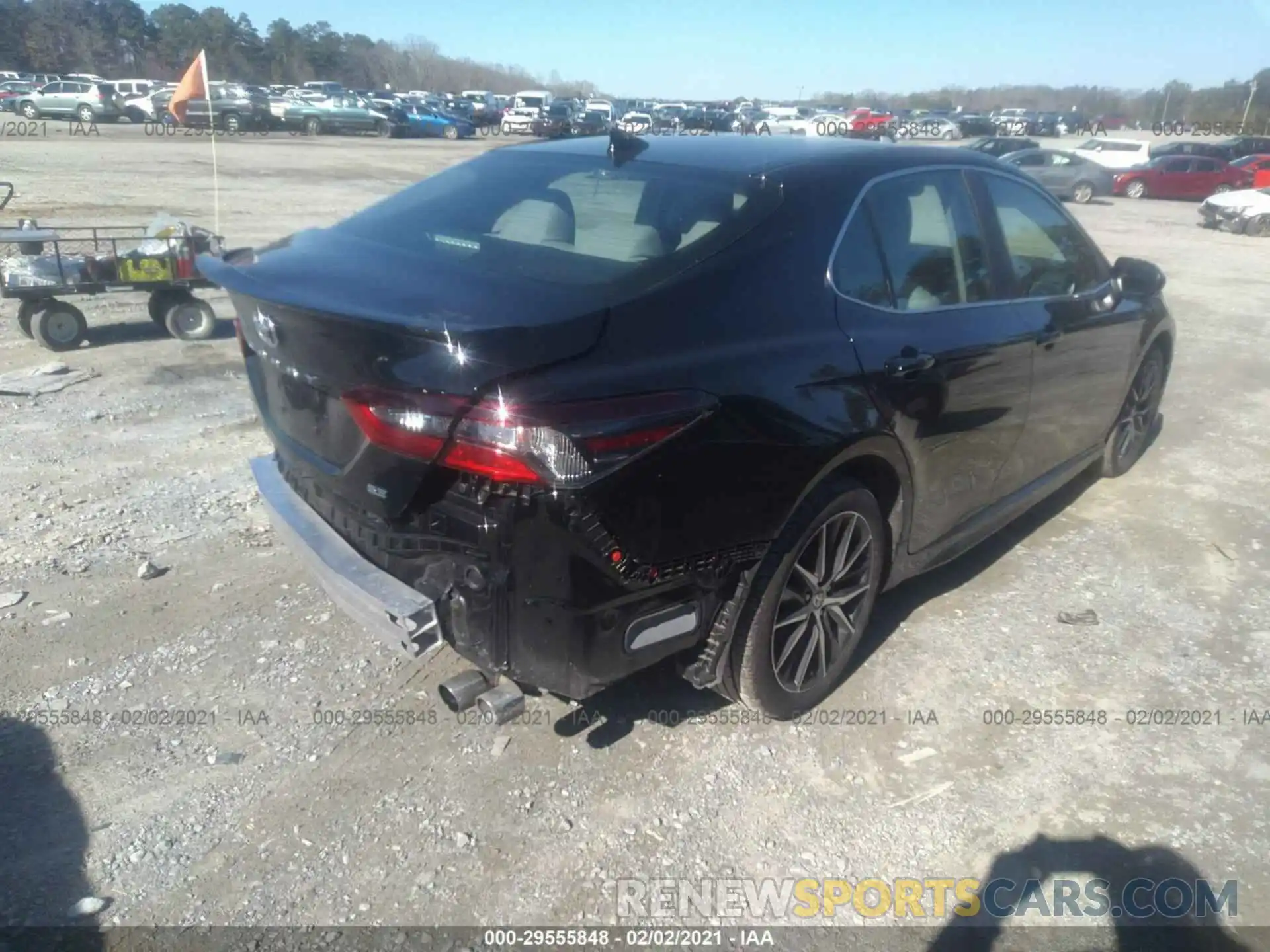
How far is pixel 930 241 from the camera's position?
3.50 m

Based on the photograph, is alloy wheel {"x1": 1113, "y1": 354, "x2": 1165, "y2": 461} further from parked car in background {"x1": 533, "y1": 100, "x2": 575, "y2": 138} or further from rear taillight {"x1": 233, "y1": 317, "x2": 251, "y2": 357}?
parked car in background {"x1": 533, "y1": 100, "x2": 575, "y2": 138}

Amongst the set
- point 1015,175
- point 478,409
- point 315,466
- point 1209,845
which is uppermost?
point 1015,175

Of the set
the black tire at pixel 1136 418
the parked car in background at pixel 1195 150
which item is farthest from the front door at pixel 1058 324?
the parked car in background at pixel 1195 150

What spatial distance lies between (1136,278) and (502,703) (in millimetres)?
3750

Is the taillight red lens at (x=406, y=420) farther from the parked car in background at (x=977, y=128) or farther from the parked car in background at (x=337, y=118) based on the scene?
the parked car in background at (x=977, y=128)

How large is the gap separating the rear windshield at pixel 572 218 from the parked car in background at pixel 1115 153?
28.3m

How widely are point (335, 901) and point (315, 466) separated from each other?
1180mm

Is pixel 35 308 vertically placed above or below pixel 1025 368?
below

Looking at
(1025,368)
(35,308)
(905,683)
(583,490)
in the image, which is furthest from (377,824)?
(35,308)

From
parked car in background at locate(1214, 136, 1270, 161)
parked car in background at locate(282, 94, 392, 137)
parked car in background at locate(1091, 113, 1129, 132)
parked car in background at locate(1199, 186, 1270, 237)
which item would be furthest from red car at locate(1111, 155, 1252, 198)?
parked car in background at locate(1091, 113, 1129, 132)

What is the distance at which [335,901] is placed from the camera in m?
2.52

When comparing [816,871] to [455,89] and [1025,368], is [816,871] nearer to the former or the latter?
[1025,368]

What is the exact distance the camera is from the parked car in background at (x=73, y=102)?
125ft

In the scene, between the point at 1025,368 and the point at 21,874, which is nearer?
the point at 21,874
